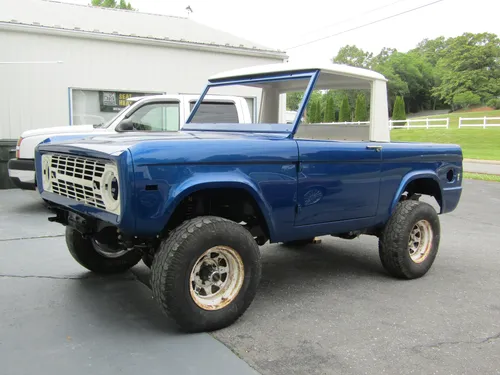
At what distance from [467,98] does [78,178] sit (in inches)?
3153

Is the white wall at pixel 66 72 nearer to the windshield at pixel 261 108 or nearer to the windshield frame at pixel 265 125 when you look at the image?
the windshield at pixel 261 108

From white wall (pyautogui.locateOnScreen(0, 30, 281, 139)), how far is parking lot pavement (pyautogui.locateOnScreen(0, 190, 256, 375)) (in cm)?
671

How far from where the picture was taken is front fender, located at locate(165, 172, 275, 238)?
10.4ft

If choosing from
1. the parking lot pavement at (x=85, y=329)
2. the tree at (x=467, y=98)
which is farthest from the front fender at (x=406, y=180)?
the tree at (x=467, y=98)

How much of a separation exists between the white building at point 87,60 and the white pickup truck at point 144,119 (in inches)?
128

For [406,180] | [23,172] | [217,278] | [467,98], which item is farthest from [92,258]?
[467,98]

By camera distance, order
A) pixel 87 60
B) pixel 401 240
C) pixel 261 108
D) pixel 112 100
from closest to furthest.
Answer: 1. pixel 401 240
2. pixel 261 108
3. pixel 87 60
4. pixel 112 100

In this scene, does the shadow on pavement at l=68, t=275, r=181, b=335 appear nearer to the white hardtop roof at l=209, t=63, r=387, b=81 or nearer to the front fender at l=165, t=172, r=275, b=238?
the front fender at l=165, t=172, r=275, b=238

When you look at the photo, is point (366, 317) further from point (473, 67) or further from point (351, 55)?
point (351, 55)

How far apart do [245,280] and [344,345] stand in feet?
2.73

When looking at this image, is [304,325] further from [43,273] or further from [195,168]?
[43,273]

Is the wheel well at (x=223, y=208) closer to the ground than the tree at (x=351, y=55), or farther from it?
closer to the ground

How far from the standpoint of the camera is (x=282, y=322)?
3641mm

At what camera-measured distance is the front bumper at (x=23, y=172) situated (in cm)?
802
